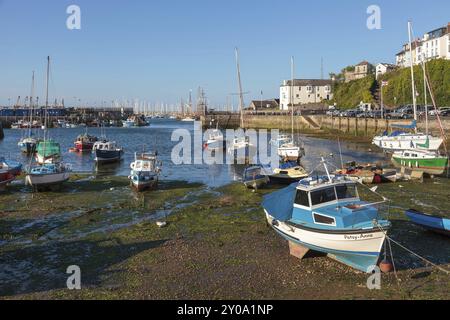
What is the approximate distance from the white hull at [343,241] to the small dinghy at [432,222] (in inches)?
238

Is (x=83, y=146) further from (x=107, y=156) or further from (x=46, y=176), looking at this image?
(x=46, y=176)

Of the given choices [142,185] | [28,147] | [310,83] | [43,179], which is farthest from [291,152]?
[310,83]

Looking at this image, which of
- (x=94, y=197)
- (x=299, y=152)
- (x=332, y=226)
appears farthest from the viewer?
(x=299, y=152)

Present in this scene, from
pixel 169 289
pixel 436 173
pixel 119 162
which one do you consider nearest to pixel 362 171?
pixel 436 173

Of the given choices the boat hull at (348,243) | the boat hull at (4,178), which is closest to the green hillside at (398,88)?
the boat hull at (4,178)

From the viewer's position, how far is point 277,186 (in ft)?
105

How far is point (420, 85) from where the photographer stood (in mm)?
94438

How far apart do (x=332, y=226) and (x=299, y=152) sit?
31034 millimetres

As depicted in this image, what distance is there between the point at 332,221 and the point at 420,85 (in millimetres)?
90111

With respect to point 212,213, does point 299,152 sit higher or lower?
higher

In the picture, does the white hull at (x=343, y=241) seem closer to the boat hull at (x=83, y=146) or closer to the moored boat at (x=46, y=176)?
the moored boat at (x=46, y=176)

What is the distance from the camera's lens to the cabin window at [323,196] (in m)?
16.0

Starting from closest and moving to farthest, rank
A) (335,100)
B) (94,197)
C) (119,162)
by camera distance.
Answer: (94,197) < (119,162) < (335,100)

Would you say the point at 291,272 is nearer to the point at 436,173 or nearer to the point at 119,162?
the point at 436,173
